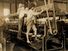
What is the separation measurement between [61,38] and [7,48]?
4.77 feet

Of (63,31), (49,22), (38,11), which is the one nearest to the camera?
(49,22)

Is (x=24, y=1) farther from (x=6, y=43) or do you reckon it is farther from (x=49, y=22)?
(x=49, y=22)

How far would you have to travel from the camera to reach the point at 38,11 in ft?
8.85

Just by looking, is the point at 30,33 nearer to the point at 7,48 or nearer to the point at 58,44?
the point at 58,44

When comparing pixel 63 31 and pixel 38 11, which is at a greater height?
pixel 38 11

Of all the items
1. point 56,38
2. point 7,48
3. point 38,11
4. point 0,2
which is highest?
point 0,2

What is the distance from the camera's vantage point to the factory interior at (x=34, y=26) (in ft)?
8.19

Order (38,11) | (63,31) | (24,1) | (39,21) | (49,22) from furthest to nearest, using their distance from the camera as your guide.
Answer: (24,1), (63,31), (38,11), (39,21), (49,22)

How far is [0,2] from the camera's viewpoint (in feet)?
13.3

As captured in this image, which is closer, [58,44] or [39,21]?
[39,21]

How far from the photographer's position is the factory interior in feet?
8.19

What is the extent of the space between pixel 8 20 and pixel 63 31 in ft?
3.72

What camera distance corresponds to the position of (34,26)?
2.66 meters

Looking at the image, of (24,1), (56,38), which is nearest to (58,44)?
(56,38)
